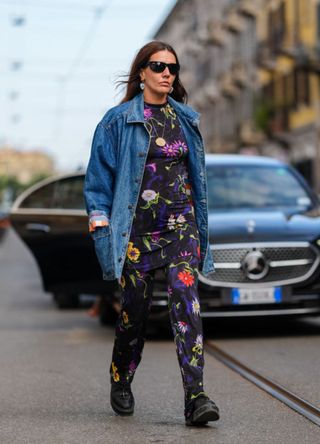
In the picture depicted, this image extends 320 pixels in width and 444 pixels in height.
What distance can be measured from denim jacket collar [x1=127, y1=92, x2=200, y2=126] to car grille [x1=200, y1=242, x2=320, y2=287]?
373 centimetres

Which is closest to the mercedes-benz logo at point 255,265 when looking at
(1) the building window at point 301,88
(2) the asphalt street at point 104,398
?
(2) the asphalt street at point 104,398

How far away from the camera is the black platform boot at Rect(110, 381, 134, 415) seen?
602 centimetres

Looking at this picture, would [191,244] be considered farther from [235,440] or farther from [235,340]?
[235,340]

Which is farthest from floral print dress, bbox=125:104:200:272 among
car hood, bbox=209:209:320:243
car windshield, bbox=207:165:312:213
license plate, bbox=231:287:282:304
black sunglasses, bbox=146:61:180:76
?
car windshield, bbox=207:165:312:213

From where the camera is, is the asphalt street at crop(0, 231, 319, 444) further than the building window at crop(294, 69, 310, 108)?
No

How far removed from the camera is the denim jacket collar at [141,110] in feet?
19.4

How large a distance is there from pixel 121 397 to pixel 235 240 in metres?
3.83

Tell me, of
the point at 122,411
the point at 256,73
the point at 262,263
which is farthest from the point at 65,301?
the point at 256,73

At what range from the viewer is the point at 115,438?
550 cm

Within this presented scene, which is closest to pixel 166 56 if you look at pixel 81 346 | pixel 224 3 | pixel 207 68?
pixel 81 346

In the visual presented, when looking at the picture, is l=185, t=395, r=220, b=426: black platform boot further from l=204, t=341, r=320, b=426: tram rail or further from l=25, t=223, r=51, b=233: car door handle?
l=25, t=223, r=51, b=233: car door handle

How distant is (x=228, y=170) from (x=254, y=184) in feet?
0.97

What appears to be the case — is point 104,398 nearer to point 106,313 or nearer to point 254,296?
point 254,296

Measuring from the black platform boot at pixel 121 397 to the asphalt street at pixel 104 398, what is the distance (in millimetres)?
58
